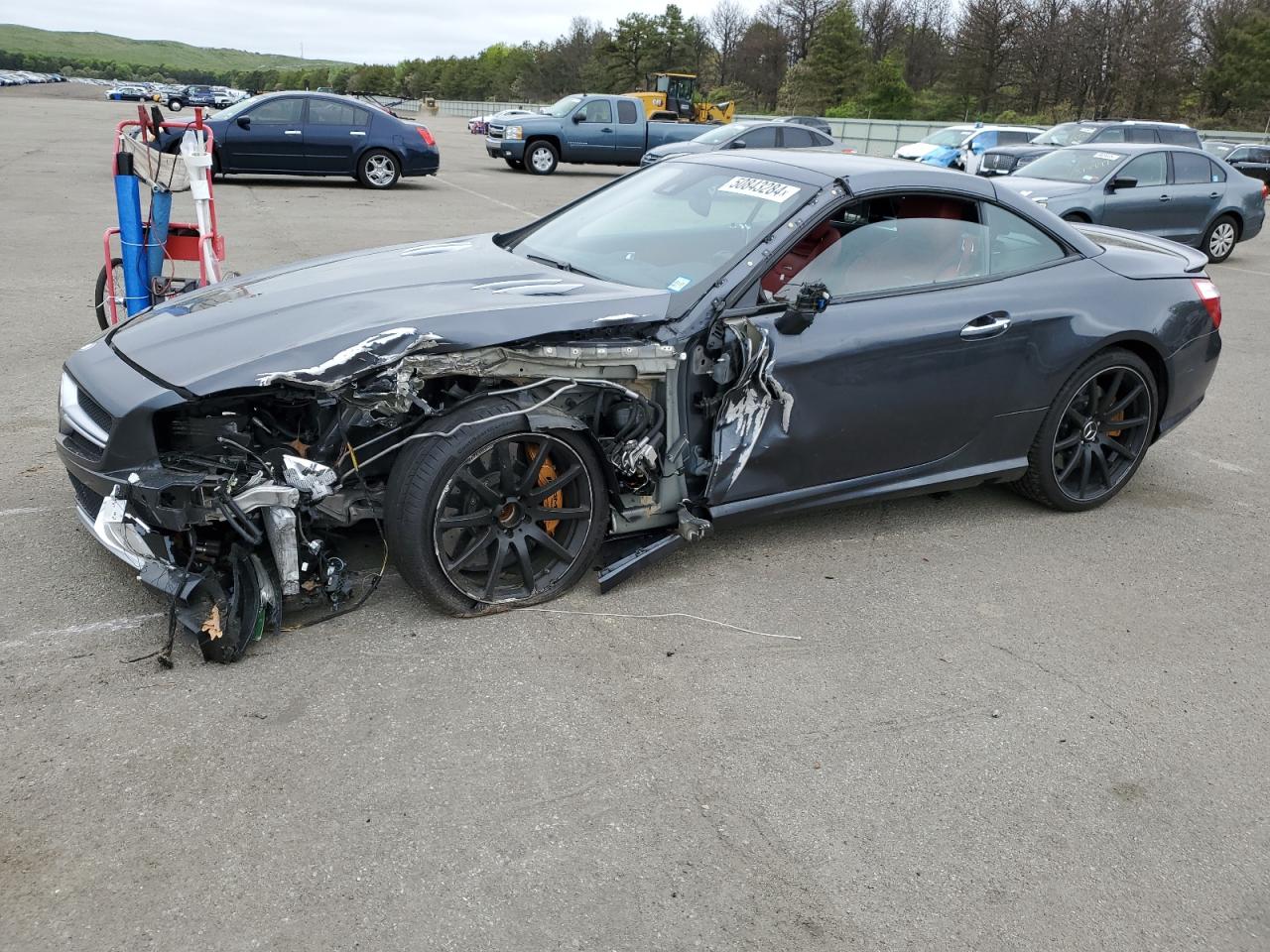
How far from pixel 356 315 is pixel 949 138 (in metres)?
26.2

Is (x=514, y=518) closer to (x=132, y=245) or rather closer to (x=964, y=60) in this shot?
(x=132, y=245)

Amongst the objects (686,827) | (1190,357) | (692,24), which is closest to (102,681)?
(686,827)

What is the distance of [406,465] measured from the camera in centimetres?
344

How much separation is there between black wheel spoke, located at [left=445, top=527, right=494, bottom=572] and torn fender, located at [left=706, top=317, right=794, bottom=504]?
34.0 inches

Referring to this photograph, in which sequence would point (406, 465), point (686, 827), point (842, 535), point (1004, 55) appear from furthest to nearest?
1. point (1004, 55)
2. point (842, 535)
3. point (406, 465)
4. point (686, 827)

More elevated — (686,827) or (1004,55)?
(1004,55)

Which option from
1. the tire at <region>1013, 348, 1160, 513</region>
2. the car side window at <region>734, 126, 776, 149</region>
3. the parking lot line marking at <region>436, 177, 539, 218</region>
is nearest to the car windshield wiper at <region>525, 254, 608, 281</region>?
the tire at <region>1013, 348, 1160, 513</region>

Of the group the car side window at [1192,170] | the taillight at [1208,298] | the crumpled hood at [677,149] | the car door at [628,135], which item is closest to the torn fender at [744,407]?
the taillight at [1208,298]

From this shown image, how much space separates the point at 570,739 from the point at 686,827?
0.49 m

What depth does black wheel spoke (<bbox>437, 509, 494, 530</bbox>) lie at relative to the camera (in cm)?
353

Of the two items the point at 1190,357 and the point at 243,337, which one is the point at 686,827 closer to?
the point at 243,337

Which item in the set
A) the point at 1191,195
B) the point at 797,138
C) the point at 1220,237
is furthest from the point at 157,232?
the point at 797,138

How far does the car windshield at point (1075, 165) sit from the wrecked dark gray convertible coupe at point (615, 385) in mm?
8292

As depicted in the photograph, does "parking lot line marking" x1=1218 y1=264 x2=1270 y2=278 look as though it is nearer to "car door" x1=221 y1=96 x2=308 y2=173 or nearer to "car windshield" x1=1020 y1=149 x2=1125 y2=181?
"car windshield" x1=1020 y1=149 x2=1125 y2=181
